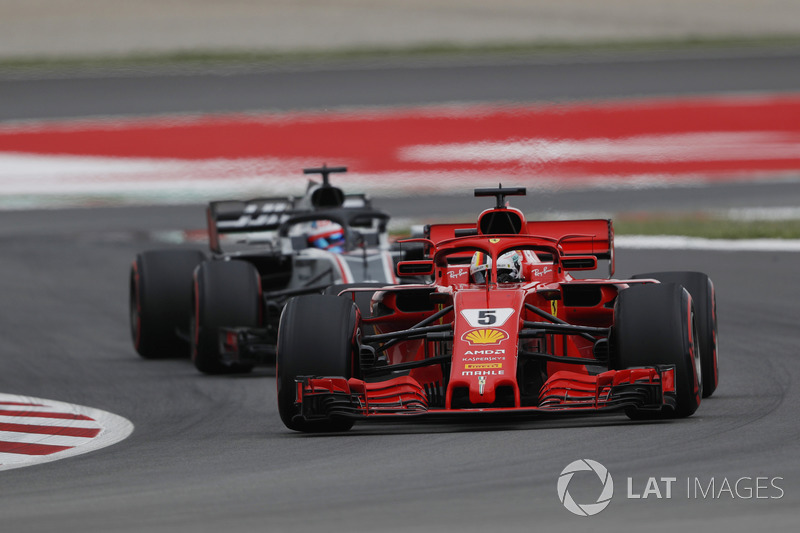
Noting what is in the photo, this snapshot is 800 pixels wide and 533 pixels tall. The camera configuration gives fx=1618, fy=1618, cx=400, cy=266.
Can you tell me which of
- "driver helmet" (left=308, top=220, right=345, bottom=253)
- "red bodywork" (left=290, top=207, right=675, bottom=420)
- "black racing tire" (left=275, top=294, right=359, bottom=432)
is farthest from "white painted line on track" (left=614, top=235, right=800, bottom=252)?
"black racing tire" (left=275, top=294, right=359, bottom=432)

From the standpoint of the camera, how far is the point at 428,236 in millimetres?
12172

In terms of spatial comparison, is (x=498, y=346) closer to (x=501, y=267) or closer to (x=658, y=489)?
(x=501, y=267)

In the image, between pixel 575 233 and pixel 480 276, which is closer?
pixel 480 276

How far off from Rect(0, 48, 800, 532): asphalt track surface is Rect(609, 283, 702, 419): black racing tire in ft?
0.56

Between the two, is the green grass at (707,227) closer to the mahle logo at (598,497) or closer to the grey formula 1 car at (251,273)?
the grey formula 1 car at (251,273)

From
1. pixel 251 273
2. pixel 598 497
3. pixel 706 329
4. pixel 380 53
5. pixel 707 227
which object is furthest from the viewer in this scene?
pixel 380 53

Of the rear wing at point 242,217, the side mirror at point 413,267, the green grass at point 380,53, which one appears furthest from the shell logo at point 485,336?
the green grass at point 380,53

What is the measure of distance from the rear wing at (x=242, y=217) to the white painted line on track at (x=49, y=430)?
370 cm

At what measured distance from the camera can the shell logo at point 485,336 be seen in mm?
9336

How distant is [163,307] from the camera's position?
15.0m

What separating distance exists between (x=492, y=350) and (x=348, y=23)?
40.2 m

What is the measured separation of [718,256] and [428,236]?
7.81m

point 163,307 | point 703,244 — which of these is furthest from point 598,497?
point 703,244

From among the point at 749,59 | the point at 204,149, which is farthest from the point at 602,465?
the point at 749,59
